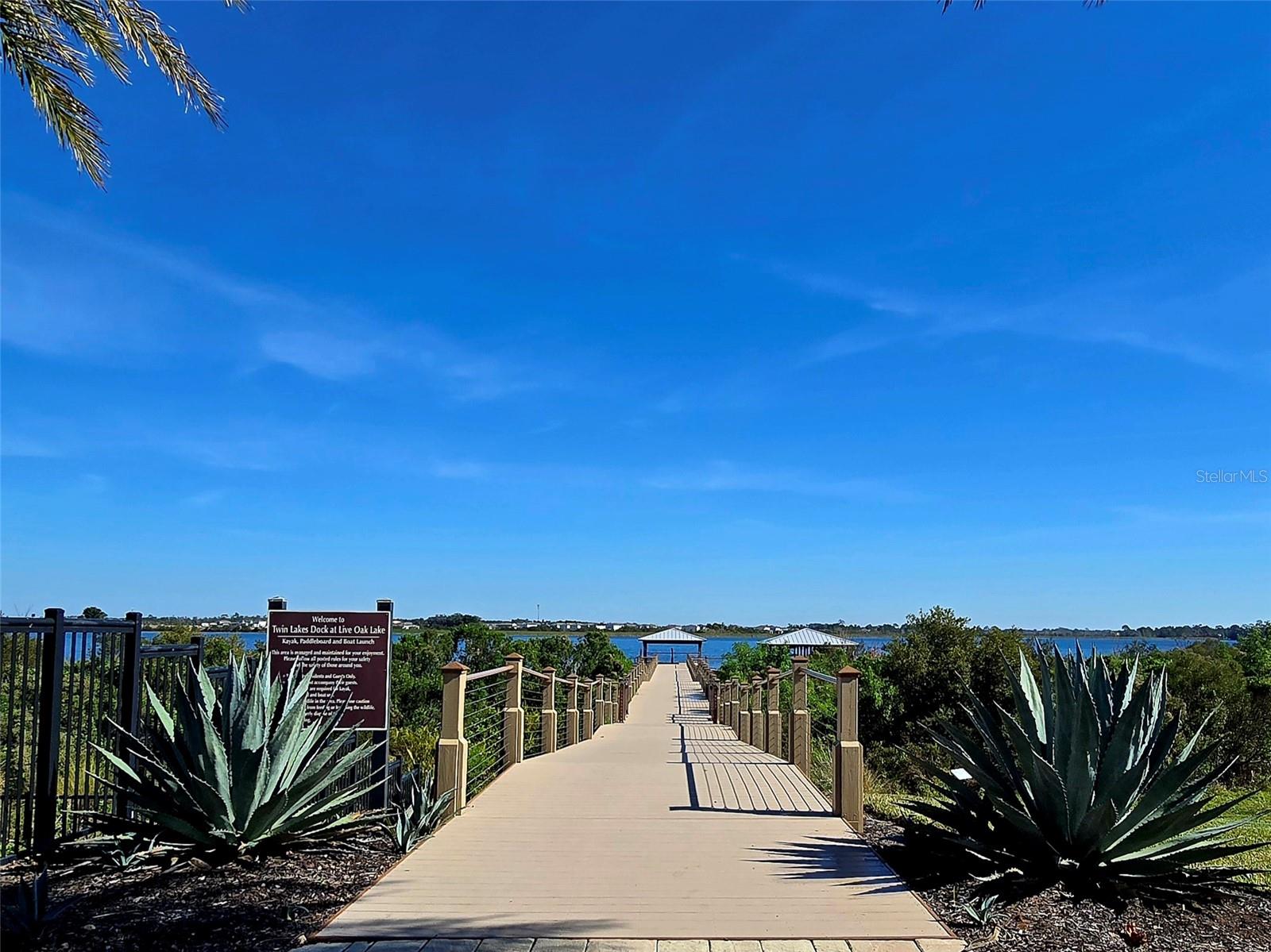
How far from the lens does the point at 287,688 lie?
8047 millimetres

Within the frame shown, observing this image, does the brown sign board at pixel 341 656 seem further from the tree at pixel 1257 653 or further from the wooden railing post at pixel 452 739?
the tree at pixel 1257 653

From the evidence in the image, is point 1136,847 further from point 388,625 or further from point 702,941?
point 388,625

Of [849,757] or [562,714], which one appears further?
[562,714]

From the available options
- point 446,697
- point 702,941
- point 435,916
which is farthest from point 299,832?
point 702,941

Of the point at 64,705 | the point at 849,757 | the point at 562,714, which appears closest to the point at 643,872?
the point at 849,757

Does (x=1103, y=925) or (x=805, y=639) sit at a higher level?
(x=1103, y=925)

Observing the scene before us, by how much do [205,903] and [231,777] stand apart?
1.03m

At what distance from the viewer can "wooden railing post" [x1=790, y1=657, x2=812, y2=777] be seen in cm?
1205

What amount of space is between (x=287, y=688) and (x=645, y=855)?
10.4ft

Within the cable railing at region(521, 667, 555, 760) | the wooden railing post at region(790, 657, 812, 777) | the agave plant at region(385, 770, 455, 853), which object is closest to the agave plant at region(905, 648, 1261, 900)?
the agave plant at region(385, 770, 455, 853)

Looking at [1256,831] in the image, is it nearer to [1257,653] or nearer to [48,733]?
[48,733]

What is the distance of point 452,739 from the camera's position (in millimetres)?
9836

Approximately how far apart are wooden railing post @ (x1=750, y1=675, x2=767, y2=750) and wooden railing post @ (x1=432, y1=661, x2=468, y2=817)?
7.36 m

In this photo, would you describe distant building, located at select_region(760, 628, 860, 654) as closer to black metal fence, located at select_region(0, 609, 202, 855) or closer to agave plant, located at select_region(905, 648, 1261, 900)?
agave plant, located at select_region(905, 648, 1261, 900)
